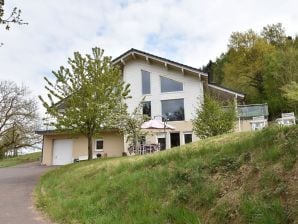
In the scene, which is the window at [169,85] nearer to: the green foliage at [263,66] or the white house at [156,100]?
the white house at [156,100]

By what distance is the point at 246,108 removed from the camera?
108ft

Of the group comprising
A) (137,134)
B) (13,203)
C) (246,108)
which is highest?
(246,108)

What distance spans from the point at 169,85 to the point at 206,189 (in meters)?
27.0

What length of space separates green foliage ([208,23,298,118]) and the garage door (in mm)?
25073

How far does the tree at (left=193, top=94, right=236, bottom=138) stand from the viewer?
78.1ft

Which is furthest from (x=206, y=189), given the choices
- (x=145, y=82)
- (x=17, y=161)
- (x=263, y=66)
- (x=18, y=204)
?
(x=263, y=66)

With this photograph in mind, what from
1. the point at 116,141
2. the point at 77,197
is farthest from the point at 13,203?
the point at 116,141

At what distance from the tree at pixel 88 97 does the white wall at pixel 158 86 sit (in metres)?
9.48

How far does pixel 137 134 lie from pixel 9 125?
28652 mm

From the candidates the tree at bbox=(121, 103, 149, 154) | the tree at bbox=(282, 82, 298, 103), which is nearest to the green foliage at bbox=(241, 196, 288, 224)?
the tree at bbox=(282, 82, 298, 103)

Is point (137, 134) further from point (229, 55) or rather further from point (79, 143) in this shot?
point (229, 55)

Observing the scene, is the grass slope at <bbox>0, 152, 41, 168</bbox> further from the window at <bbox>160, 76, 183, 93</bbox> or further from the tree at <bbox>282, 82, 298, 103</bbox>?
the tree at <bbox>282, 82, 298, 103</bbox>

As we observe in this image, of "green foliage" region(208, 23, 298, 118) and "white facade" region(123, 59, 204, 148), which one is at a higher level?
"green foliage" region(208, 23, 298, 118)

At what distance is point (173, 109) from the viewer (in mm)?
34094
